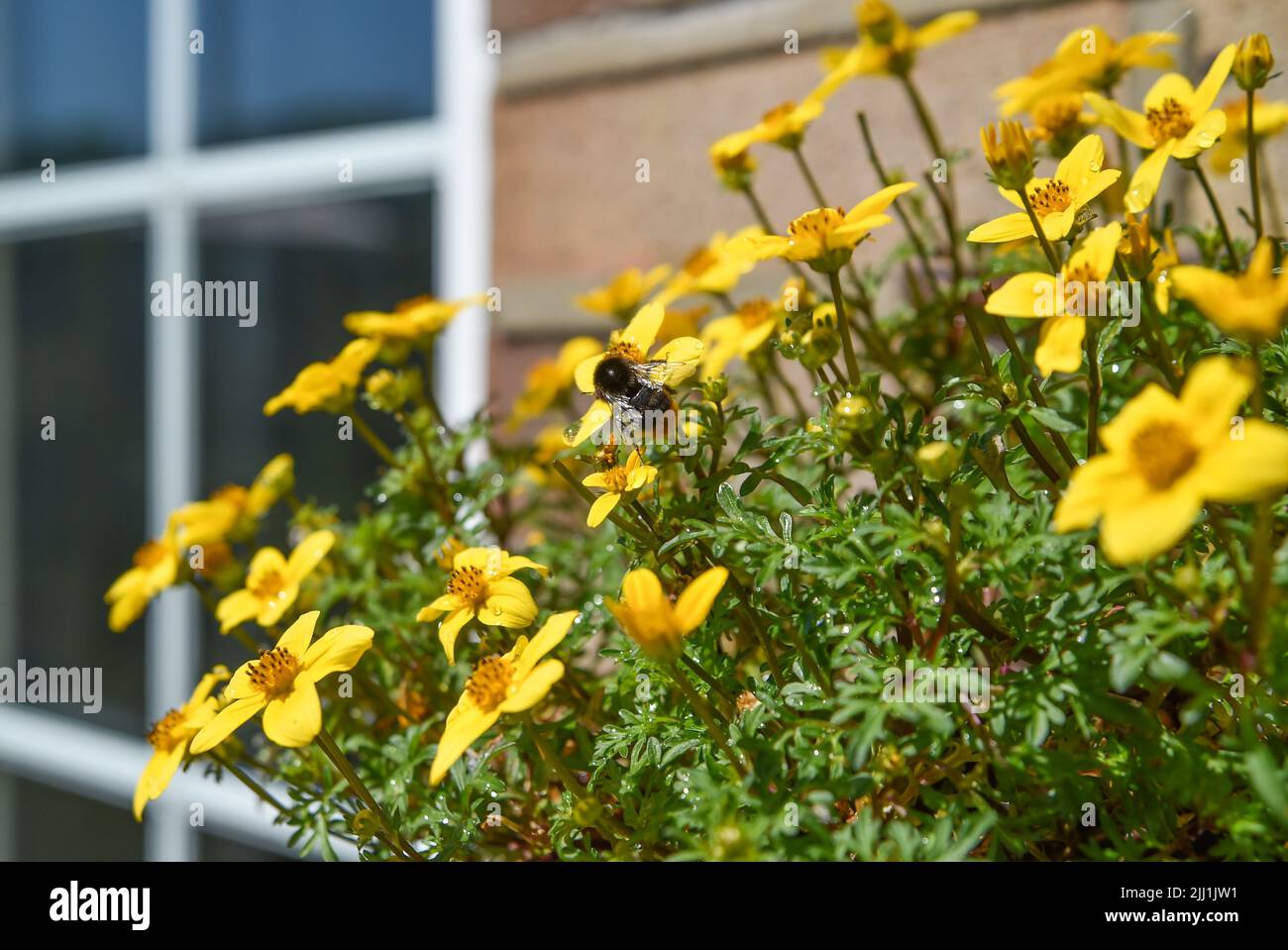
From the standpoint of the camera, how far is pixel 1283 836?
55cm

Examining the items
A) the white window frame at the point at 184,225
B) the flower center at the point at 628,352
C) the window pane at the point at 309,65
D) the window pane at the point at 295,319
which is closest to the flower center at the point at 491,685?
the flower center at the point at 628,352

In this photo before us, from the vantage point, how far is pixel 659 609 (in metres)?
0.55

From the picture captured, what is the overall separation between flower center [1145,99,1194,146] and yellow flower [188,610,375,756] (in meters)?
0.61

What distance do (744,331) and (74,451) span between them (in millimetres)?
2062

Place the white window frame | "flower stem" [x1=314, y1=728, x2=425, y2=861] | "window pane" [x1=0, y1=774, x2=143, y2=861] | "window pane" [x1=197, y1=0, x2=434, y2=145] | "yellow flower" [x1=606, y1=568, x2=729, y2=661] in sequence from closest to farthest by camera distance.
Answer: "yellow flower" [x1=606, y1=568, x2=729, y2=661], "flower stem" [x1=314, y1=728, x2=425, y2=861], the white window frame, "window pane" [x1=197, y1=0, x2=434, y2=145], "window pane" [x1=0, y1=774, x2=143, y2=861]

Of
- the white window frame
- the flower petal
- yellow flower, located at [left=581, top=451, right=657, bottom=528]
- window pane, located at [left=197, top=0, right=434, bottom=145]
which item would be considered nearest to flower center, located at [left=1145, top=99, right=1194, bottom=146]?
yellow flower, located at [left=581, top=451, right=657, bottom=528]

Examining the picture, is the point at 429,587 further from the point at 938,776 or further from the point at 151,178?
the point at 151,178

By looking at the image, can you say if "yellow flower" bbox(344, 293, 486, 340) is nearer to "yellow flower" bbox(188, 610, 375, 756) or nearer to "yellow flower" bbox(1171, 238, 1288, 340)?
"yellow flower" bbox(188, 610, 375, 756)

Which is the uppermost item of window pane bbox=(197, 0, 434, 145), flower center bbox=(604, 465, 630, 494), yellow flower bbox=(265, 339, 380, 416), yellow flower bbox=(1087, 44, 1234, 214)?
window pane bbox=(197, 0, 434, 145)

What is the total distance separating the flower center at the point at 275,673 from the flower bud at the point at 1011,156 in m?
0.51

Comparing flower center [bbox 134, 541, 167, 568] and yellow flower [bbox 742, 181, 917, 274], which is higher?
yellow flower [bbox 742, 181, 917, 274]

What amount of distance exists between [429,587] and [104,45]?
2036 mm

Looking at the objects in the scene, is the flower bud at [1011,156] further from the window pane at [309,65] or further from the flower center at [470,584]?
the window pane at [309,65]

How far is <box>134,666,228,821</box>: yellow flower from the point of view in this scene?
0.72 m
